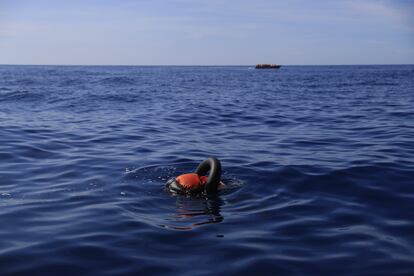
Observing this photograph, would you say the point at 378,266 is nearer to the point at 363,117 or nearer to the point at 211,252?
the point at 211,252

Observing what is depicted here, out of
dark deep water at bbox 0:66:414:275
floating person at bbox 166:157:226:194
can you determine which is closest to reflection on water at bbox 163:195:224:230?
dark deep water at bbox 0:66:414:275

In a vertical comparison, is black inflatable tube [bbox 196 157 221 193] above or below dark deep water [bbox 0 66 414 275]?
above

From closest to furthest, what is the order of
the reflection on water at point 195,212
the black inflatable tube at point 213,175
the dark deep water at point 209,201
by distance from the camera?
the dark deep water at point 209,201
the reflection on water at point 195,212
the black inflatable tube at point 213,175

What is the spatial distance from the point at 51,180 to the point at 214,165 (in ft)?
11.4

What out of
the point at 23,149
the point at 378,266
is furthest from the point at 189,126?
the point at 378,266

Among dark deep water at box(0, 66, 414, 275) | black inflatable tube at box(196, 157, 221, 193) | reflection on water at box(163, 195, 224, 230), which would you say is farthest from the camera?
black inflatable tube at box(196, 157, 221, 193)

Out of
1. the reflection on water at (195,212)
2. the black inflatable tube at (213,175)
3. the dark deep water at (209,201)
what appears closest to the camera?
the dark deep water at (209,201)

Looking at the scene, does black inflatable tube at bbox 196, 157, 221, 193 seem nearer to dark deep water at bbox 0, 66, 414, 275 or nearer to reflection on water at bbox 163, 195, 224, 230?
reflection on water at bbox 163, 195, 224, 230

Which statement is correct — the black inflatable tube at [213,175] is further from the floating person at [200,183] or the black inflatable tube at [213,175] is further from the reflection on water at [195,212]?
the reflection on water at [195,212]

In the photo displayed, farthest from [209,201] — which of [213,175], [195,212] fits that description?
[195,212]

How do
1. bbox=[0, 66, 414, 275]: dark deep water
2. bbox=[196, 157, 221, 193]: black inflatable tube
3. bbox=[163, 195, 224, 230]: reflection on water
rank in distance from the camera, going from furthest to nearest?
bbox=[196, 157, 221, 193]: black inflatable tube → bbox=[163, 195, 224, 230]: reflection on water → bbox=[0, 66, 414, 275]: dark deep water

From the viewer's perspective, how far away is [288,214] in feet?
23.7

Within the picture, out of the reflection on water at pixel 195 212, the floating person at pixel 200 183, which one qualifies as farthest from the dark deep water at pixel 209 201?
the floating person at pixel 200 183

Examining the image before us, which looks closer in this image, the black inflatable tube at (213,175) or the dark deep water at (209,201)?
the dark deep water at (209,201)
